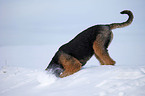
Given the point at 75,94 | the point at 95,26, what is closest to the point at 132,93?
the point at 75,94

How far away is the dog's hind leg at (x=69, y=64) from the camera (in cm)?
685

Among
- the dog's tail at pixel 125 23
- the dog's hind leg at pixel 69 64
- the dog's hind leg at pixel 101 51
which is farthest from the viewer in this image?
the dog's tail at pixel 125 23

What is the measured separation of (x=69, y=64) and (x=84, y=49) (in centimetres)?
82

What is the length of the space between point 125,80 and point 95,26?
2.99 metres

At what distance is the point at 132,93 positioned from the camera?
3.89 metres

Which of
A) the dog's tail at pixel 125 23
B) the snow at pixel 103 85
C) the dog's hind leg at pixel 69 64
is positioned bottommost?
the snow at pixel 103 85

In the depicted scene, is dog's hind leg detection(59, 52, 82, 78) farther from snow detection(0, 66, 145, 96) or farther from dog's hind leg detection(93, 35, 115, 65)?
dog's hind leg detection(93, 35, 115, 65)

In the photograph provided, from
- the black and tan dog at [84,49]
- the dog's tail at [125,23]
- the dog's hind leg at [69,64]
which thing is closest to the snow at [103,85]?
the dog's hind leg at [69,64]

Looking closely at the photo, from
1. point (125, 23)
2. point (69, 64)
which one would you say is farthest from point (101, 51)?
point (125, 23)

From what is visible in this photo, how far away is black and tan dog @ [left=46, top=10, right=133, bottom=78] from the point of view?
6.73 m

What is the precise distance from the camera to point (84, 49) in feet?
22.8

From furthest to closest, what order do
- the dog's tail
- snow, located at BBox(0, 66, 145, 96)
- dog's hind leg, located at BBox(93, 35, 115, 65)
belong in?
the dog's tail, dog's hind leg, located at BBox(93, 35, 115, 65), snow, located at BBox(0, 66, 145, 96)

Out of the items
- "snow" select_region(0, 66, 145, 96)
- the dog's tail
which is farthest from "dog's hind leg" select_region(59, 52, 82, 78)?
the dog's tail

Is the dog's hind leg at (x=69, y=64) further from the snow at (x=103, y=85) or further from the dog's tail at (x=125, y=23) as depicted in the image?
the dog's tail at (x=125, y=23)
